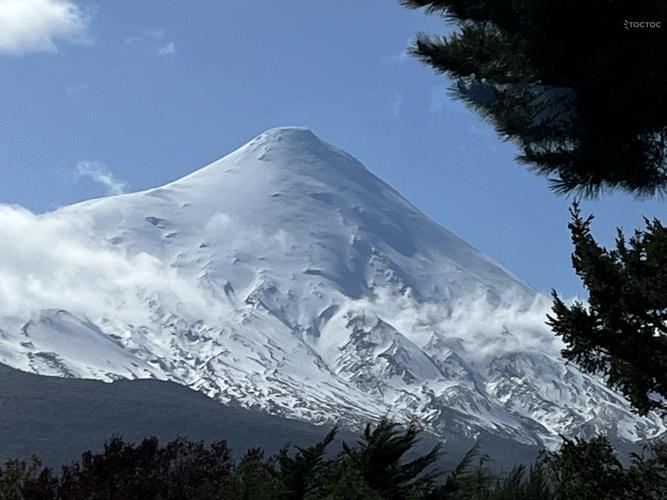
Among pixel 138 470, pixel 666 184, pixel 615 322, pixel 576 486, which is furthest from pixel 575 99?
pixel 138 470

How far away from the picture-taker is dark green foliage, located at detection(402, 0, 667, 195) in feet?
32.3

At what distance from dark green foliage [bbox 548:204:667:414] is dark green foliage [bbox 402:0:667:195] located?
2.74ft

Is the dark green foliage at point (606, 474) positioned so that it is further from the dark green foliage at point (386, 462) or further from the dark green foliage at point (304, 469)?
the dark green foliage at point (304, 469)

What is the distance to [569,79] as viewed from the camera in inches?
406

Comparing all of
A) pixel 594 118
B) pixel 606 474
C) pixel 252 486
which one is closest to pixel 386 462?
pixel 252 486

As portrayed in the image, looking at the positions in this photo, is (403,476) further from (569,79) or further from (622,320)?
(569,79)

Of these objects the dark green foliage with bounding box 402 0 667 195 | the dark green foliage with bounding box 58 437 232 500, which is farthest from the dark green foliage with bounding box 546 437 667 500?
the dark green foliage with bounding box 58 437 232 500

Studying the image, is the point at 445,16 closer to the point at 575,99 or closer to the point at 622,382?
the point at 575,99

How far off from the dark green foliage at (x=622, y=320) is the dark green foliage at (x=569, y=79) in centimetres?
84

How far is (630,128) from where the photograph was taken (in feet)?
34.4

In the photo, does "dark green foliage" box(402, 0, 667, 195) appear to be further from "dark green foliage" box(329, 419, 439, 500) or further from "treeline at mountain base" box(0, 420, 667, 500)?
"dark green foliage" box(329, 419, 439, 500)

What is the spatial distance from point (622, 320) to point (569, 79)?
254 centimetres

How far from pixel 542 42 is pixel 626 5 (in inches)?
34.5

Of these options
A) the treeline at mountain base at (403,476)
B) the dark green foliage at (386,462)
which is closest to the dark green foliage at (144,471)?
the treeline at mountain base at (403,476)
